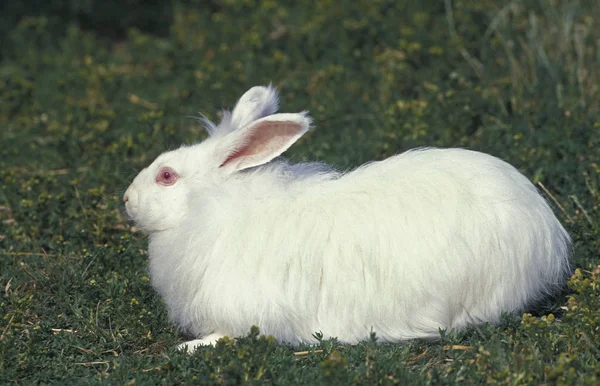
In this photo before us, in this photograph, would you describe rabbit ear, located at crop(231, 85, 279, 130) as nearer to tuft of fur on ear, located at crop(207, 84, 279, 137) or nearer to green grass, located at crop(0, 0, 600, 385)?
tuft of fur on ear, located at crop(207, 84, 279, 137)

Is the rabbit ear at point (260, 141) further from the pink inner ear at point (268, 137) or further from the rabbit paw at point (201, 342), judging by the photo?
the rabbit paw at point (201, 342)

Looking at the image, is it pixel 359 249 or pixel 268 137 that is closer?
pixel 359 249

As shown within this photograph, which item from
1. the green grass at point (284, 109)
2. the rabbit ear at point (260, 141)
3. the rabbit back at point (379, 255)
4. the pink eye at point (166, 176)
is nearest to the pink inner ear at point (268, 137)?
the rabbit ear at point (260, 141)

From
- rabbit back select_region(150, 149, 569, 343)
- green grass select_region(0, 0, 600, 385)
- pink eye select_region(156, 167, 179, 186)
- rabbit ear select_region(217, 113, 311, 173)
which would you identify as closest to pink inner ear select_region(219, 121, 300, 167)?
rabbit ear select_region(217, 113, 311, 173)

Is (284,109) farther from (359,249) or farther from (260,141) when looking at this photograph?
(359,249)

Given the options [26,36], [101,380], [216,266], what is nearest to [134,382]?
[101,380]

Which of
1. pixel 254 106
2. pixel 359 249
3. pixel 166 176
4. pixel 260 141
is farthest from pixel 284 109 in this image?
pixel 359 249
